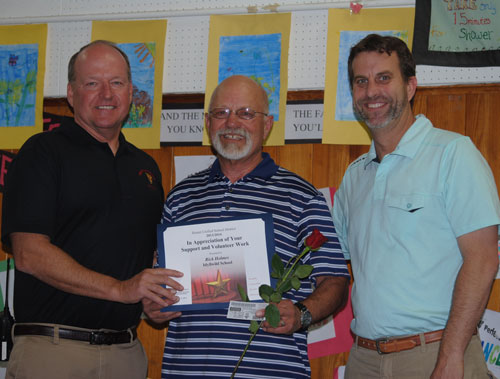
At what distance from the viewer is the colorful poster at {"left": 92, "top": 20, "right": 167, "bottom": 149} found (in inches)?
105

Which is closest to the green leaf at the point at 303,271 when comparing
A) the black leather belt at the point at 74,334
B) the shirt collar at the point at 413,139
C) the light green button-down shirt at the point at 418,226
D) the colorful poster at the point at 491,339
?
the light green button-down shirt at the point at 418,226

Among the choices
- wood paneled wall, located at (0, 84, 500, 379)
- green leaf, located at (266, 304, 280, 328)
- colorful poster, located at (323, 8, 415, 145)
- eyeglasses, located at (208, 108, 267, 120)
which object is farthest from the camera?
colorful poster, located at (323, 8, 415, 145)

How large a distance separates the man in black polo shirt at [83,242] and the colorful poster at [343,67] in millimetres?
893

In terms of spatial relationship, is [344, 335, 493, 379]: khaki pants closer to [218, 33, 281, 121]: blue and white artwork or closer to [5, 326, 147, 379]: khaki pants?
[5, 326, 147, 379]: khaki pants

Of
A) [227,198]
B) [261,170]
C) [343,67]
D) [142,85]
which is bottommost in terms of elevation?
[227,198]

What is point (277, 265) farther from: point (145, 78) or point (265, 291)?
point (145, 78)

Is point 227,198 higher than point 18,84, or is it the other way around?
point 18,84

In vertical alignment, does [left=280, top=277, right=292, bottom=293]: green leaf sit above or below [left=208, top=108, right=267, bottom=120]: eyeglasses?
below

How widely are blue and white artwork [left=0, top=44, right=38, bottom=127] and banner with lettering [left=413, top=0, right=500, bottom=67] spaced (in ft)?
6.26

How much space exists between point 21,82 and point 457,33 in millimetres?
2148

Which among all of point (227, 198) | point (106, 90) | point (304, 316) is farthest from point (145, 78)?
point (304, 316)

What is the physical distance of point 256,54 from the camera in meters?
2.55

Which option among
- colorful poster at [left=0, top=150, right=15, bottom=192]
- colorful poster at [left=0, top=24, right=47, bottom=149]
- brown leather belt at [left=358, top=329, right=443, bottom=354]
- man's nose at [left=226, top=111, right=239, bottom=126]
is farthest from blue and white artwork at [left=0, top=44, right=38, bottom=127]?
brown leather belt at [left=358, top=329, right=443, bottom=354]

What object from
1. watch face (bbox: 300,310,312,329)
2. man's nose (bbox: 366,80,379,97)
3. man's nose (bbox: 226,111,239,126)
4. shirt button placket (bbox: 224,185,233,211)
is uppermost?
man's nose (bbox: 366,80,379,97)
